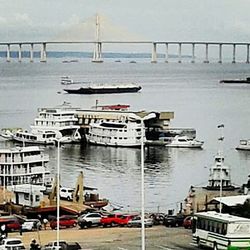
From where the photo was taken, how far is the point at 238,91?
7562cm

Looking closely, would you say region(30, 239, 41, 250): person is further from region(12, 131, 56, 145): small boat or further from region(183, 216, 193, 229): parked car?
region(12, 131, 56, 145): small boat

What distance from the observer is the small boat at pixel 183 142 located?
112 ft

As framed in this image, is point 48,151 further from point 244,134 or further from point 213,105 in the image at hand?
point 213,105

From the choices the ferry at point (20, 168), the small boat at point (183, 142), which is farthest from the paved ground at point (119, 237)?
the small boat at point (183, 142)

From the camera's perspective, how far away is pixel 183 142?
3450 cm

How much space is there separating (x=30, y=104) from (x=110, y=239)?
45875 millimetres

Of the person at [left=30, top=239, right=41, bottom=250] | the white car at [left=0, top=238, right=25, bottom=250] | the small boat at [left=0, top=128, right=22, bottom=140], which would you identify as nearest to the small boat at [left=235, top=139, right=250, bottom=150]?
the small boat at [left=0, top=128, right=22, bottom=140]

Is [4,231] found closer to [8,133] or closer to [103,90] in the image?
[8,133]

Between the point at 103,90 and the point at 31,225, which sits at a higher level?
the point at 103,90

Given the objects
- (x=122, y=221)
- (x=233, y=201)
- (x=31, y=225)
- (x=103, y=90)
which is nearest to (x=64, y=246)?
(x=31, y=225)

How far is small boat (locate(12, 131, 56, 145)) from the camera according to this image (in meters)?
35.5

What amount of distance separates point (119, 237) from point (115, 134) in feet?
75.1

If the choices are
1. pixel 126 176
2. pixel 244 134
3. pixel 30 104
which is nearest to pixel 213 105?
pixel 30 104

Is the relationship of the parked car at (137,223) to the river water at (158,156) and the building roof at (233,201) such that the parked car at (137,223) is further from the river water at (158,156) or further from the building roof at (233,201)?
the river water at (158,156)
